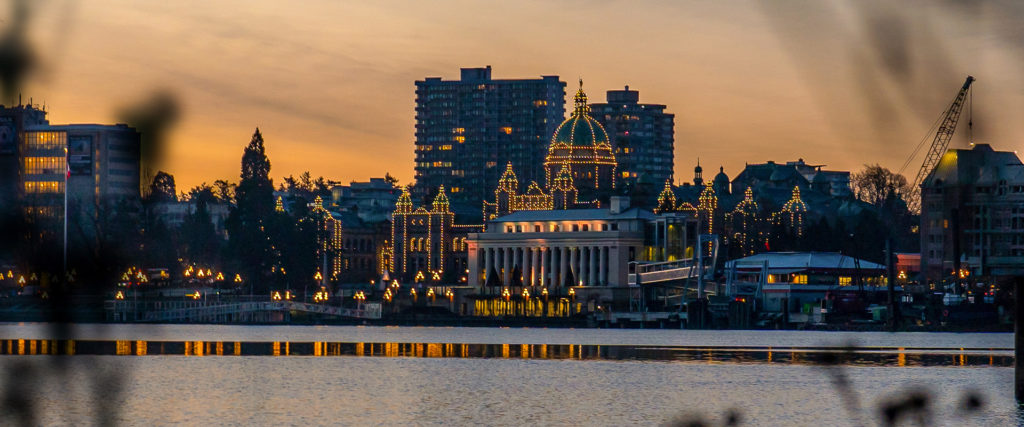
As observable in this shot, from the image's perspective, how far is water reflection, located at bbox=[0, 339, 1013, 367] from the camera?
350 feet

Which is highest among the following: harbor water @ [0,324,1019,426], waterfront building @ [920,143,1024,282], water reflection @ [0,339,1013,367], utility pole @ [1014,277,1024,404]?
waterfront building @ [920,143,1024,282]

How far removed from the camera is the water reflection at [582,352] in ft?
350

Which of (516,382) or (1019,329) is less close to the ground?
(1019,329)

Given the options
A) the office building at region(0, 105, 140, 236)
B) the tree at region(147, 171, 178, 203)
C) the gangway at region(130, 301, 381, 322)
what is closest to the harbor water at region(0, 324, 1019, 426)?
the office building at region(0, 105, 140, 236)

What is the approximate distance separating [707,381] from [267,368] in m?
26.8

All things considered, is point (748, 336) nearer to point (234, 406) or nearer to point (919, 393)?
point (234, 406)

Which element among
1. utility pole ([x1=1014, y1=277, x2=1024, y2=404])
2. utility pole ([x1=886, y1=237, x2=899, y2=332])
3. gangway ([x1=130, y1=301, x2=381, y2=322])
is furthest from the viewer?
gangway ([x1=130, y1=301, x2=381, y2=322])

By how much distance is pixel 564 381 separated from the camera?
85812 mm

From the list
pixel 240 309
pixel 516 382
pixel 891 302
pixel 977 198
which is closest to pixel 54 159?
pixel 977 198

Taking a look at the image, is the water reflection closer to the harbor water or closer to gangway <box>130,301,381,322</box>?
the harbor water

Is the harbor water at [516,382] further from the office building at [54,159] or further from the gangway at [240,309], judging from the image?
the gangway at [240,309]

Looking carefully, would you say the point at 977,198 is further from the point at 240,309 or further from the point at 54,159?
the point at 240,309

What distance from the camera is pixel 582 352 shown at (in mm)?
121062

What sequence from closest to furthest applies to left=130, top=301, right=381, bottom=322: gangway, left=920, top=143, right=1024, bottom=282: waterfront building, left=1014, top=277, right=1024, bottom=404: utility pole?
left=920, top=143, right=1024, bottom=282: waterfront building → left=1014, top=277, right=1024, bottom=404: utility pole → left=130, top=301, right=381, bottom=322: gangway
